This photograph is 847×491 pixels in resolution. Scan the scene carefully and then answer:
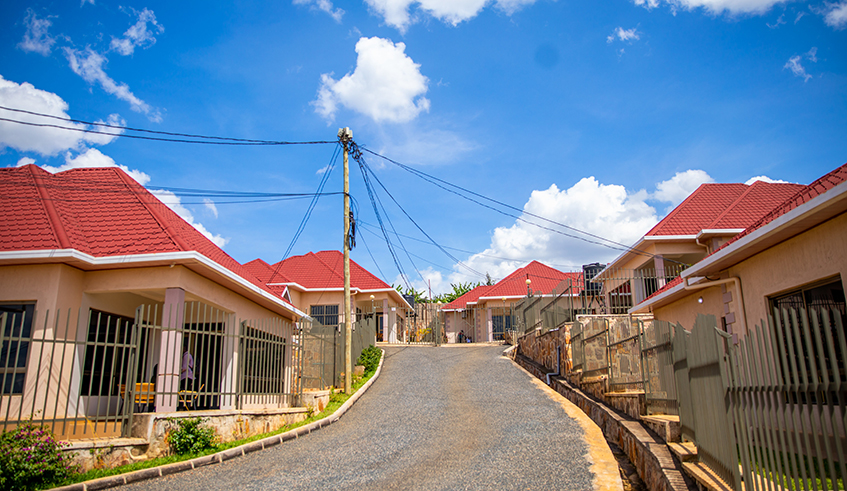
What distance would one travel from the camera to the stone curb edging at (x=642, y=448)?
605 centimetres

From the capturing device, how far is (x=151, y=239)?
11.4 metres

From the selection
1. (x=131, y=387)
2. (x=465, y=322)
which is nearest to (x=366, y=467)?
(x=131, y=387)

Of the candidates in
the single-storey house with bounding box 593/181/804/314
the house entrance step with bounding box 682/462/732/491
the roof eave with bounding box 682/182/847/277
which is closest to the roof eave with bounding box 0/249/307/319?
the house entrance step with bounding box 682/462/732/491

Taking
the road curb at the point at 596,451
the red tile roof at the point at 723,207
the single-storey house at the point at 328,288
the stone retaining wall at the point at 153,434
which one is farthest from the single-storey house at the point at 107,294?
the single-storey house at the point at 328,288

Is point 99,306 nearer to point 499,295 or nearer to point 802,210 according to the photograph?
point 802,210

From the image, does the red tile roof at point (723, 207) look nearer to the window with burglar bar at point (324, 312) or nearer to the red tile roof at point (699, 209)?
the red tile roof at point (699, 209)

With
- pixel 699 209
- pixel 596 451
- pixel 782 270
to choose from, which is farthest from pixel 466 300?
pixel 782 270

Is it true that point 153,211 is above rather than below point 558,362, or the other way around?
above

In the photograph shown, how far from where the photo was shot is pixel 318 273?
99.6ft

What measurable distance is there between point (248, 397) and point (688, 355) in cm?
895

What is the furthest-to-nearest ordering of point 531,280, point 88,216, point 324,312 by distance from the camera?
point 531,280 < point 324,312 < point 88,216

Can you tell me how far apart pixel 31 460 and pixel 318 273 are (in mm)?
23636

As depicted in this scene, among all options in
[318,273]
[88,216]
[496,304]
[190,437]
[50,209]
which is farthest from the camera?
[496,304]

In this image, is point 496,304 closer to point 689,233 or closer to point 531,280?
point 531,280
